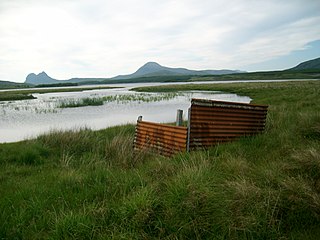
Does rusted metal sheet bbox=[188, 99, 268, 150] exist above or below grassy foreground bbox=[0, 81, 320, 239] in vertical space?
above

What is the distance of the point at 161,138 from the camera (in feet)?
27.1

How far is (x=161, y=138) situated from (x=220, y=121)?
1.79 metres

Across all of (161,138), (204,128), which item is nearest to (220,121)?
(204,128)

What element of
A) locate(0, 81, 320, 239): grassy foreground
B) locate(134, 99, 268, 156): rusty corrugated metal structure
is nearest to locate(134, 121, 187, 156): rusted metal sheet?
locate(134, 99, 268, 156): rusty corrugated metal structure

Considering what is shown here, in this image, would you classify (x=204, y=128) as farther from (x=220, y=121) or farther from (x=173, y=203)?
(x=173, y=203)

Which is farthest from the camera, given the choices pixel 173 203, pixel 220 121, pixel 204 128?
pixel 220 121

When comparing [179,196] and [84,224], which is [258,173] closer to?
[179,196]

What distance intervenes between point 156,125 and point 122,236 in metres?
5.34

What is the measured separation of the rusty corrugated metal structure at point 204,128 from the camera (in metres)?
7.52

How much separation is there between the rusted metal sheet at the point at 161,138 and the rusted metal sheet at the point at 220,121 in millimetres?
299

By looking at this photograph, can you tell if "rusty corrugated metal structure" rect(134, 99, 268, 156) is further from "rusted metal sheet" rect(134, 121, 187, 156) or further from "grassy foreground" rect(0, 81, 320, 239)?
"grassy foreground" rect(0, 81, 320, 239)

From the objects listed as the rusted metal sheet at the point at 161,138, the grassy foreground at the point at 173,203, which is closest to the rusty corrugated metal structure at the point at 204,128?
the rusted metal sheet at the point at 161,138

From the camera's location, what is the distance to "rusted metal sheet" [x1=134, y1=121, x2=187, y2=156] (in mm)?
7551

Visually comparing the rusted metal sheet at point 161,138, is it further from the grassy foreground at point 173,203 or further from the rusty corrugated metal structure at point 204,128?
the grassy foreground at point 173,203
